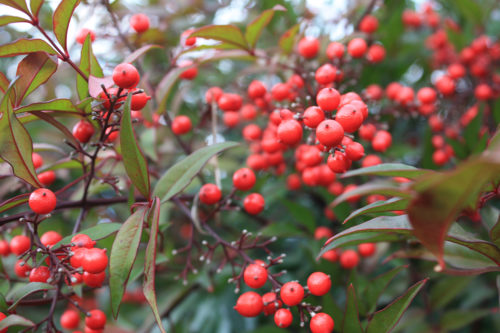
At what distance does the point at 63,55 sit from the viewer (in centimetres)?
118

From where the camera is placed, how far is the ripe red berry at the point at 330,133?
40.3 inches

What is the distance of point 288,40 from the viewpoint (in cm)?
172

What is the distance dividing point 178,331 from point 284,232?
35.7 inches

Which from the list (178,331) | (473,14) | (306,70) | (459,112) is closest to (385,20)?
(473,14)

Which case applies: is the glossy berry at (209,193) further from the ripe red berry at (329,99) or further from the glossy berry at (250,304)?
the ripe red berry at (329,99)

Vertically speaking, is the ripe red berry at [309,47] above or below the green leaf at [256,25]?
below

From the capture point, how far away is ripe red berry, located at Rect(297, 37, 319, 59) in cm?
173

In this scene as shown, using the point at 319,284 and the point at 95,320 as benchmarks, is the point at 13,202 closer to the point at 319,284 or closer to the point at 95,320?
the point at 95,320

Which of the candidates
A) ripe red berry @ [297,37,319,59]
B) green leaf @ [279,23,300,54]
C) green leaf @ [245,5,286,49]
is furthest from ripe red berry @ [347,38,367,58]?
green leaf @ [245,5,286,49]

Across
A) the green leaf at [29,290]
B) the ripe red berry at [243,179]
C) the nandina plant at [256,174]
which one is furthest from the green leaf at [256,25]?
the green leaf at [29,290]

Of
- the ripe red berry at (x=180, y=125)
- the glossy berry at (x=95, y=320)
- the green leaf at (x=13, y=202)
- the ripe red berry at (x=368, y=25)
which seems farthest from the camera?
the ripe red berry at (x=368, y=25)

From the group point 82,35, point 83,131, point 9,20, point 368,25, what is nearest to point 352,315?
point 83,131

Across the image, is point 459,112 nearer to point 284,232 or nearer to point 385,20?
point 385,20

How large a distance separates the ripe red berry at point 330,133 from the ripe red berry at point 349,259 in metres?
0.84
